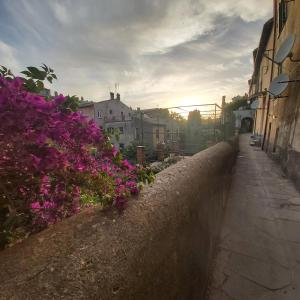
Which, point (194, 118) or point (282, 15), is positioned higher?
point (282, 15)

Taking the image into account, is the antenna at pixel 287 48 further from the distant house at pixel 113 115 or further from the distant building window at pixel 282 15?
the distant house at pixel 113 115

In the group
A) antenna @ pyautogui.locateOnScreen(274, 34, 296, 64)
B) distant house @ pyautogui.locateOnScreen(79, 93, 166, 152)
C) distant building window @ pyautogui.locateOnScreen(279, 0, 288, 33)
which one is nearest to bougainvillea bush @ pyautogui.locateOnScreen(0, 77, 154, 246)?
antenna @ pyautogui.locateOnScreen(274, 34, 296, 64)

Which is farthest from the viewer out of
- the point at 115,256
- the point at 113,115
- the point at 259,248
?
the point at 113,115

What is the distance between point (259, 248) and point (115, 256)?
110 inches

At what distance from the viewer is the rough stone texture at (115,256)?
0.64 metres

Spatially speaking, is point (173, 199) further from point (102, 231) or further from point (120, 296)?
point (120, 296)

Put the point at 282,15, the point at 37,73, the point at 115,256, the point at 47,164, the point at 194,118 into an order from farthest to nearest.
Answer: the point at 194,118 → the point at 282,15 → the point at 37,73 → the point at 47,164 → the point at 115,256

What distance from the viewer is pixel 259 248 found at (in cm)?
279

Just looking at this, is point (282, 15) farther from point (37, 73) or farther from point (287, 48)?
point (37, 73)

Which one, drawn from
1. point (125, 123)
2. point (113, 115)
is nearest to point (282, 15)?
point (125, 123)

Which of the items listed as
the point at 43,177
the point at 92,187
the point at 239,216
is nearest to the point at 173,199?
the point at 92,187

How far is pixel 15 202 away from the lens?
93 cm

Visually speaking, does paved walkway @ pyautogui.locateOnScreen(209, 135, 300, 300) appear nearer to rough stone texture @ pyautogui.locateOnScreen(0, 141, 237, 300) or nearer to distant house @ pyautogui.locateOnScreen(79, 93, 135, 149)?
rough stone texture @ pyautogui.locateOnScreen(0, 141, 237, 300)

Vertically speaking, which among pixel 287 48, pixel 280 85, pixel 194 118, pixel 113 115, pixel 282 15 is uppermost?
pixel 282 15
